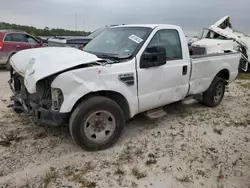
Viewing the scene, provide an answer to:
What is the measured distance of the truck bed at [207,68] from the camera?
17.0 feet

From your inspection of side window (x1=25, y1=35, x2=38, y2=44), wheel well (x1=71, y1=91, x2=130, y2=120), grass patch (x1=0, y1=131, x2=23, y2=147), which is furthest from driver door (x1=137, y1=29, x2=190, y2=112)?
side window (x1=25, y1=35, x2=38, y2=44)

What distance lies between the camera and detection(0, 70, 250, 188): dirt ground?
322 centimetres

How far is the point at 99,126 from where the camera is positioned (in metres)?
3.84

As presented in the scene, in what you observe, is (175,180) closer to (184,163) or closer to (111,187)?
(184,163)

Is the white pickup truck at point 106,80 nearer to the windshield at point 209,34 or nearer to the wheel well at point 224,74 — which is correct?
the wheel well at point 224,74

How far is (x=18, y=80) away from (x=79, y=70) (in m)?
1.57

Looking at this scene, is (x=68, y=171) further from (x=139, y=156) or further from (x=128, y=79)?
(x=128, y=79)

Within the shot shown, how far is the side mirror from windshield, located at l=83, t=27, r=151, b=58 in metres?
0.21

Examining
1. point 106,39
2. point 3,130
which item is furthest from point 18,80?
point 106,39

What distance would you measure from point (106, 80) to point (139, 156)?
1.20 meters

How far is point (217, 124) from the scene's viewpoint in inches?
203

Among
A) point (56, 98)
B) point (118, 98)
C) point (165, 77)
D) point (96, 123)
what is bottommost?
point (96, 123)

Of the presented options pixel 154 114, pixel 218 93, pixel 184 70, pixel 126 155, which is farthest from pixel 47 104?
pixel 218 93

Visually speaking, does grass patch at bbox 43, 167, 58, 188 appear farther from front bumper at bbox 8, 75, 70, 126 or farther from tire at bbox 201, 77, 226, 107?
tire at bbox 201, 77, 226, 107
